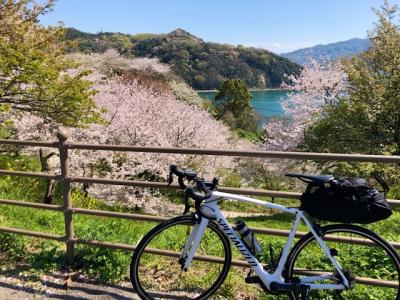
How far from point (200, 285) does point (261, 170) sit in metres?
24.9

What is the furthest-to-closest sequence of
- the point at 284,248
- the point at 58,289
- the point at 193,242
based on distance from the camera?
the point at 58,289 < the point at 193,242 < the point at 284,248

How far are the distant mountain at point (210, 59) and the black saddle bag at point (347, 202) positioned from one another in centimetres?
10730

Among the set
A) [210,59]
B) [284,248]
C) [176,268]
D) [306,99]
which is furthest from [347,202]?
[210,59]

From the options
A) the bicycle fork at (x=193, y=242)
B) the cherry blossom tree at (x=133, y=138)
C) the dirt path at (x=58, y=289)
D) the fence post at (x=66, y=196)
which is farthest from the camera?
the cherry blossom tree at (x=133, y=138)

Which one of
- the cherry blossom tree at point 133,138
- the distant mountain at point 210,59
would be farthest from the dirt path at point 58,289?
the distant mountain at point 210,59

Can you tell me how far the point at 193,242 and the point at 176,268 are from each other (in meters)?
1.06

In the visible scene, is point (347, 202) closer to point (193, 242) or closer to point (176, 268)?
point (193, 242)

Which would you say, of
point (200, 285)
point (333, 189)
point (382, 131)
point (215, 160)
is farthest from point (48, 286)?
point (215, 160)

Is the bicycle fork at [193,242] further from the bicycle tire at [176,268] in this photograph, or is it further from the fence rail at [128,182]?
the fence rail at [128,182]

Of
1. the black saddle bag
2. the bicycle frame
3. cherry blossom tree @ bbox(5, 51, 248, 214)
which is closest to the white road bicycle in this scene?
the bicycle frame

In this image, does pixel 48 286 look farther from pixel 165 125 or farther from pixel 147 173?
pixel 165 125

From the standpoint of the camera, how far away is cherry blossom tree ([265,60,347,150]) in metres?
25.2

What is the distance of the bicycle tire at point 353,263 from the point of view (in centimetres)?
368

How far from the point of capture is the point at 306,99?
26.8 m
